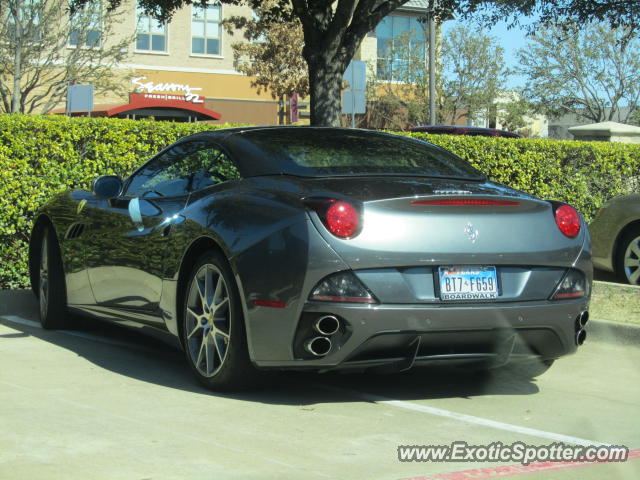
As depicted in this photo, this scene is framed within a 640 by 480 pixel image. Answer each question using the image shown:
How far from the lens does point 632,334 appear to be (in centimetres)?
722

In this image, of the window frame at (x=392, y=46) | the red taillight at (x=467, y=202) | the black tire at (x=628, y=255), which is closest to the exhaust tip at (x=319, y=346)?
the red taillight at (x=467, y=202)

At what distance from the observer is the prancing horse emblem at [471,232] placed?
505 cm

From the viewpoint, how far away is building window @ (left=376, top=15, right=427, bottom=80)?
4691 centimetres

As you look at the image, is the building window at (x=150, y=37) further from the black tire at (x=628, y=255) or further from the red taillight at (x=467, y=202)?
the red taillight at (x=467, y=202)

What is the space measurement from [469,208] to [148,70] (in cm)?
3871

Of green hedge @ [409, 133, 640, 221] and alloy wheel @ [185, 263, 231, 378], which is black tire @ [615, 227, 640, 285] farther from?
alloy wheel @ [185, 263, 231, 378]

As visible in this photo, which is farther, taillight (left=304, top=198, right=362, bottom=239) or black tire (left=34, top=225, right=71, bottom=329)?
black tire (left=34, top=225, right=71, bottom=329)

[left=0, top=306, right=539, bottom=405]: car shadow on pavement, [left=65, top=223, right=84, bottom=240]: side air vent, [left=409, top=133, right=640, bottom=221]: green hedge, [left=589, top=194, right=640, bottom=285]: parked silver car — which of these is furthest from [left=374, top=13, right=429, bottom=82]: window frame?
[left=0, top=306, right=539, bottom=405]: car shadow on pavement

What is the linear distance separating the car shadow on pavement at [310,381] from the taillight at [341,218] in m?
0.95

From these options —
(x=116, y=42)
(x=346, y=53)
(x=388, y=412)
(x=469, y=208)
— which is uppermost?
(x=116, y=42)

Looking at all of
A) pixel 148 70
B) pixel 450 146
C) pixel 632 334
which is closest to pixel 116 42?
pixel 148 70

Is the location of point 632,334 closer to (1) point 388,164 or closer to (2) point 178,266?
(1) point 388,164

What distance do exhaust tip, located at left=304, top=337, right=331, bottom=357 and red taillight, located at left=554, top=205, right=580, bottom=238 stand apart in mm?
1473

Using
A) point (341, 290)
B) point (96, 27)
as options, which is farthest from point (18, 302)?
point (96, 27)
